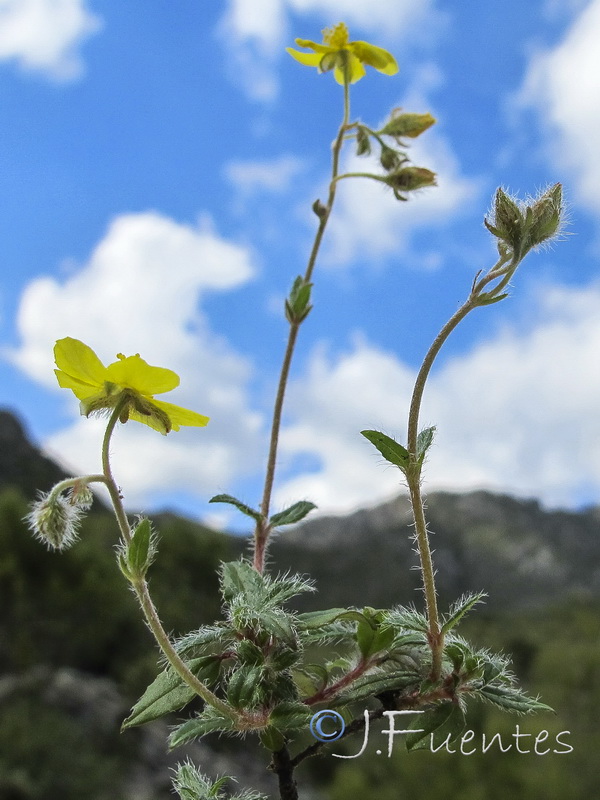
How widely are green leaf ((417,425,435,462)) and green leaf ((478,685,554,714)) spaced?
240mm

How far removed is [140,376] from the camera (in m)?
0.74

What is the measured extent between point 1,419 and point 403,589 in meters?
13.5

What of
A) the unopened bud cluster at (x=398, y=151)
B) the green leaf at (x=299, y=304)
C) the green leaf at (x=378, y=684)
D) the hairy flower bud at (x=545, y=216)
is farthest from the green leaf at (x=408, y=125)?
the green leaf at (x=378, y=684)

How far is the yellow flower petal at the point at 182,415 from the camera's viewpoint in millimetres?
784

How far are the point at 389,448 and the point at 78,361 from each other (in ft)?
1.05

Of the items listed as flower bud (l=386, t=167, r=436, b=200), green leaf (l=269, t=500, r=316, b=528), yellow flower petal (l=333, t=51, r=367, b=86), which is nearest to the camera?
green leaf (l=269, t=500, r=316, b=528)

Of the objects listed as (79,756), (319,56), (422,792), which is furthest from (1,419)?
(319,56)

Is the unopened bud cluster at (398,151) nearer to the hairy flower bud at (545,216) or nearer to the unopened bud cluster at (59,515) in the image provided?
the hairy flower bud at (545,216)

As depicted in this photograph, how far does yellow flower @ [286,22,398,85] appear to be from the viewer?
1248 millimetres

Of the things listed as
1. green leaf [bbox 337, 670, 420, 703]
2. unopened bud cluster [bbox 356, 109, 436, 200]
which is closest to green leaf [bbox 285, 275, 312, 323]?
unopened bud cluster [bbox 356, 109, 436, 200]

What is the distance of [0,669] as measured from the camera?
40.0 ft

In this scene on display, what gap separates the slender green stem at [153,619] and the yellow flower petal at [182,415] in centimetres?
11

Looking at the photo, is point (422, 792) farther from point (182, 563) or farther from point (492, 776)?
point (182, 563)

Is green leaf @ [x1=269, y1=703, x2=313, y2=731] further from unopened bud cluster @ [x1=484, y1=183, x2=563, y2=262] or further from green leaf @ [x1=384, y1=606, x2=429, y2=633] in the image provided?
unopened bud cluster @ [x1=484, y1=183, x2=563, y2=262]
